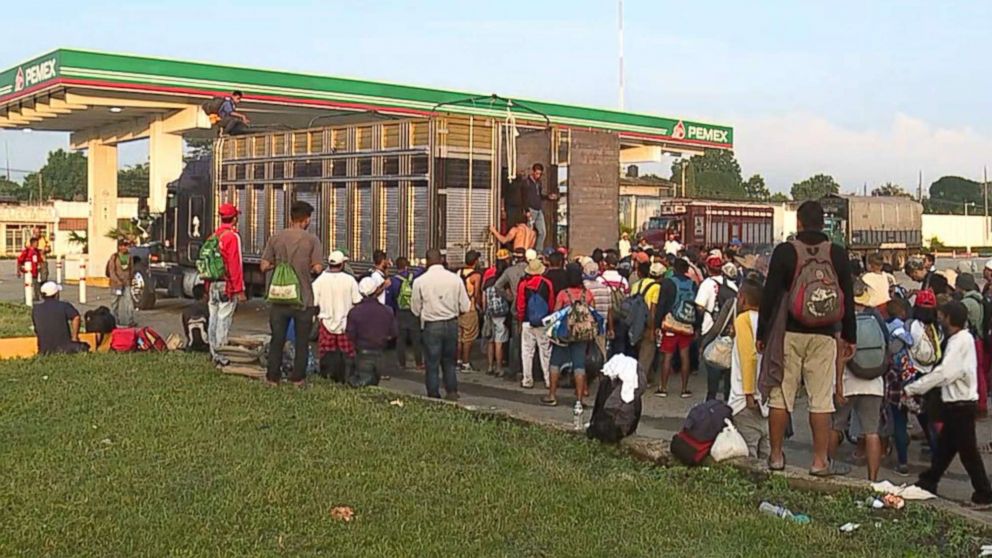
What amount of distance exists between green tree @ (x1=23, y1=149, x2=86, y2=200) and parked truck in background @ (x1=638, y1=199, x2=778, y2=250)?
302 ft

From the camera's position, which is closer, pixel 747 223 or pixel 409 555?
pixel 409 555

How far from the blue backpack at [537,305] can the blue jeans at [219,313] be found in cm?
323

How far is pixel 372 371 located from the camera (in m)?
11.9

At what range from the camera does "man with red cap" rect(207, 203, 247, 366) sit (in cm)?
1191

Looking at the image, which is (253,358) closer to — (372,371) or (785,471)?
(372,371)

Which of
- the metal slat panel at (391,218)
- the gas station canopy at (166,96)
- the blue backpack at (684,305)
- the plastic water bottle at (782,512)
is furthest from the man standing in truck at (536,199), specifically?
the plastic water bottle at (782,512)

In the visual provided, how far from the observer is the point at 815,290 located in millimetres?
7293

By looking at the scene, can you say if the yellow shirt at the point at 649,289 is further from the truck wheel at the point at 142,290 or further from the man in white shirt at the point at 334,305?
the truck wheel at the point at 142,290

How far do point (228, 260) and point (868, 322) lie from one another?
669 centimetres

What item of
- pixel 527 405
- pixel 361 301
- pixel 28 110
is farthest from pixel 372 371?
pixel 28 110

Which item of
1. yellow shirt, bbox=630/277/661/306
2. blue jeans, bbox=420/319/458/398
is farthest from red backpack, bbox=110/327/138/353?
yellow shirt, bbox=630/277/661/306

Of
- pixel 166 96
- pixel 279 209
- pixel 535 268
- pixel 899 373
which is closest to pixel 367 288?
pixel 535 268

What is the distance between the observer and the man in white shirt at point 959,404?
7738mm

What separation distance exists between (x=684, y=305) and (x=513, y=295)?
2251 millimetres
